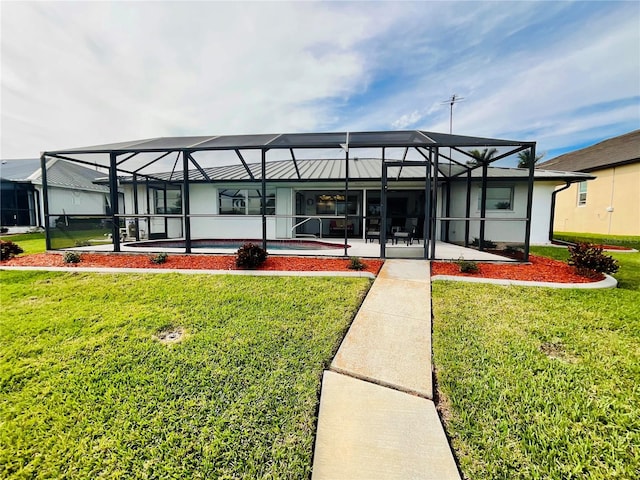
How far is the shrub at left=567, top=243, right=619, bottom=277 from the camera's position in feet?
17.0

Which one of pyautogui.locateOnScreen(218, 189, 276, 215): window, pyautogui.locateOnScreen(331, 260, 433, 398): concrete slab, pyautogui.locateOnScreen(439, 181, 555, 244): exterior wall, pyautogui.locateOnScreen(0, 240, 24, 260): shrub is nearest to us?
pyautogui.locateOnScreen(331, 260, 433, 398): concrete slab

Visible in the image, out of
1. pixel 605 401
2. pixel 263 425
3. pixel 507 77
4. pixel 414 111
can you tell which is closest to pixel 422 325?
pixel 605 401

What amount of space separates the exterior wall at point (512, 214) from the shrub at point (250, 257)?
8.34 metres

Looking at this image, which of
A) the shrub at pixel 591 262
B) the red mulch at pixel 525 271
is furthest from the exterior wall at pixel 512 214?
the shrub at pixel 591 262

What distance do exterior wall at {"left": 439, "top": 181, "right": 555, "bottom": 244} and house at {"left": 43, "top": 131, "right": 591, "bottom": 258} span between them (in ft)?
0.12

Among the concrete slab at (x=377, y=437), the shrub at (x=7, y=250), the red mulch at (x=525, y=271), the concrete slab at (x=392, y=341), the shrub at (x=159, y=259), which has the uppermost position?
the shrub at (x=7, y=250)

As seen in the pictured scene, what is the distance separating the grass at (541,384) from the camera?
5.83 ft

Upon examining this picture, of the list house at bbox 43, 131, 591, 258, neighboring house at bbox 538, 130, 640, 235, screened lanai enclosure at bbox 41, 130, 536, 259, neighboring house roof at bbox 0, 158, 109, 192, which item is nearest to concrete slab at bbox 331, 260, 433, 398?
screened lanai enclosure at bbox 41, 130, 536, 259

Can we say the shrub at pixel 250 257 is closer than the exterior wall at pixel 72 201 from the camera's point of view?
Yes

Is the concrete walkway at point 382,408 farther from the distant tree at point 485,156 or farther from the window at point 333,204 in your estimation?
the window at point 333,204

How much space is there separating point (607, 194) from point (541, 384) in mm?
21614

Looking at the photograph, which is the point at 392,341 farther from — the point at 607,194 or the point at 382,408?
the point at 607,194

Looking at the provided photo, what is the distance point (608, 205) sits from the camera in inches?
656

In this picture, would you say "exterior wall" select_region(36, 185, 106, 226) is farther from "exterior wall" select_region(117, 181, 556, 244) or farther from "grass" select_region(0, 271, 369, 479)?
"grass" select_region(0, 271, 369, 479)
